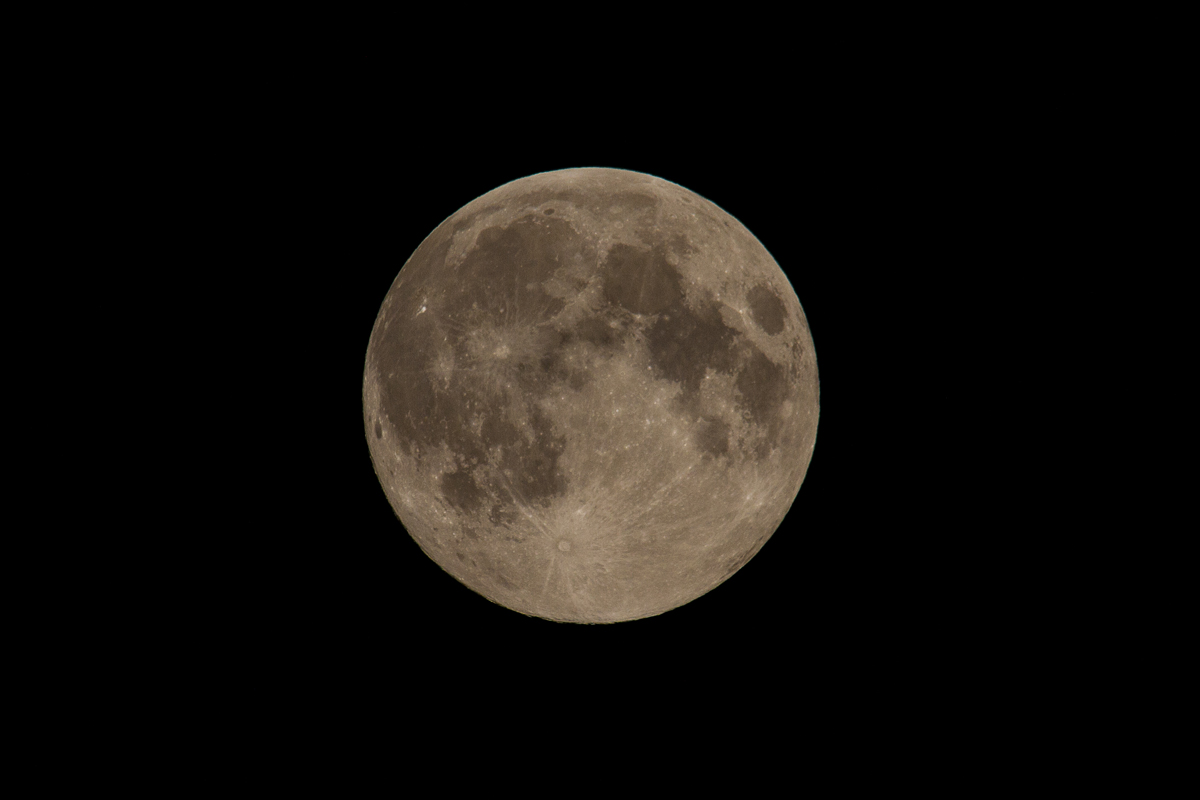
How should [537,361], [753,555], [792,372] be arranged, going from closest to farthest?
[537,361] < [792,372] < [753,555]

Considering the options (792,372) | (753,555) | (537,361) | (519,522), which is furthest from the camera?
(753,555)

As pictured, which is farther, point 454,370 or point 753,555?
point 753,555

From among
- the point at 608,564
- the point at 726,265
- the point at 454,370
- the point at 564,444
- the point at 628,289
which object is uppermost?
the point at 726,265

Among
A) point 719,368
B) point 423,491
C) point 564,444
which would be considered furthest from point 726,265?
point 423,491

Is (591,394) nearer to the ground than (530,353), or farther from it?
nearer to the ground

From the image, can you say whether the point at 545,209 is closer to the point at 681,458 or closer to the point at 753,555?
the point at 681,458

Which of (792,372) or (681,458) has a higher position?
(792,372)
